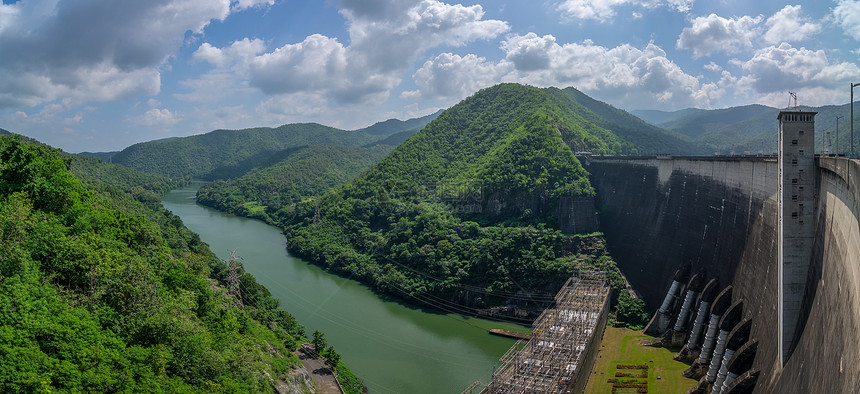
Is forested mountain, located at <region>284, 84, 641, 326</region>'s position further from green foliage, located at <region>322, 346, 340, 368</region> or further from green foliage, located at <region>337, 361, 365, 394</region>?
green foliage, located at <region>322, 346, 340, 368</region>

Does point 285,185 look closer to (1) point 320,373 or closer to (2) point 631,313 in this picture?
(1) point 320,373

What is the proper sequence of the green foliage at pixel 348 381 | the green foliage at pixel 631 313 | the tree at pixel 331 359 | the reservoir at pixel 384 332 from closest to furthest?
the green foliage at pixel 348 381
the tree at pixel 331 359
the reservoir at pixel 384 332
the green foliage at pixel 631 313

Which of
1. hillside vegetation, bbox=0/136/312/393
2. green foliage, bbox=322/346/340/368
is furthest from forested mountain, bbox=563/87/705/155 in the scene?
hillside vegetation, bbox=0/136/312/393

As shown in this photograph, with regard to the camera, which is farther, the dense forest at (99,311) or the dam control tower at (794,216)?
the dam control tower at (794,216)

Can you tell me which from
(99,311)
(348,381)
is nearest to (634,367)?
(348,381)

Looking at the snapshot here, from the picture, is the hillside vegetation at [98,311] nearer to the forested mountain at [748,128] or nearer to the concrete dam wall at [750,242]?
the concrete dam wall at [750,242]

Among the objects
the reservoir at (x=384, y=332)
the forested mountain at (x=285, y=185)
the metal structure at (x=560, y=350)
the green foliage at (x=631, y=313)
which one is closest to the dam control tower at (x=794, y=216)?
the metal structure at (x=560, y=350)

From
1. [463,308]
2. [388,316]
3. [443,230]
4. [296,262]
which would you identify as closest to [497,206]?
[443,230]

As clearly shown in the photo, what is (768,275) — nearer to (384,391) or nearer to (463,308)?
(384,391)
